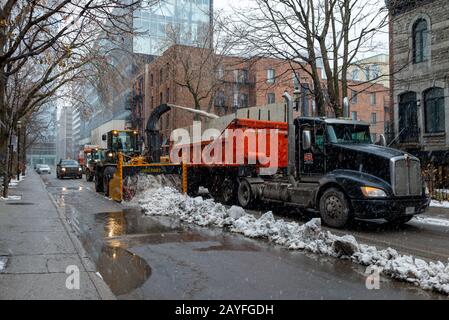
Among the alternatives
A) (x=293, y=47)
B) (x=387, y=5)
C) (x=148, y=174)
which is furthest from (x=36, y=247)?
(x=387, y=5)

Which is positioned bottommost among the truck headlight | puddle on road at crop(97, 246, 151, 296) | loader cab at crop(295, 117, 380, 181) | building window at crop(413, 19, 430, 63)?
puddle on road at crop(97, 246, 151, 296)

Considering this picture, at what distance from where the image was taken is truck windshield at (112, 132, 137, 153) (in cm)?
2217

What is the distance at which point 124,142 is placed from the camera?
2234 centimetres

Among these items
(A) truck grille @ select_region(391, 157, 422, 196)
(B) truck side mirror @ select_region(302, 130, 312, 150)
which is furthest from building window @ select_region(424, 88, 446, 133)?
(B) truck side mirror @ select_region(302, 130, 312, 150)

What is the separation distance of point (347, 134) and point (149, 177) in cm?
719

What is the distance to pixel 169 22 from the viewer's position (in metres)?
30.9

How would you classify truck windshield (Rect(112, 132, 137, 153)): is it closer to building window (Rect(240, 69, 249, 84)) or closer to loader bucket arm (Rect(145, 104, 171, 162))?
loader bucket arm (Rect(145, 104, 171, 162))

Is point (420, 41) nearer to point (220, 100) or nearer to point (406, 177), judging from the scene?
point (406, 177)

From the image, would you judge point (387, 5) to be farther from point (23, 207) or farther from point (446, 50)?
point (23, 207)

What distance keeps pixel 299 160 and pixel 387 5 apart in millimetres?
11788

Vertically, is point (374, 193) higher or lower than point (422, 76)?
lower

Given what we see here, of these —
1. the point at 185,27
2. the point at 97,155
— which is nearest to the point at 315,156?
the point at 185,27

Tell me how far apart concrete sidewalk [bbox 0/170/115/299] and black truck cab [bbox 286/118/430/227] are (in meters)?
5.80

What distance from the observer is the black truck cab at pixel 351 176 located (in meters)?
9.37
